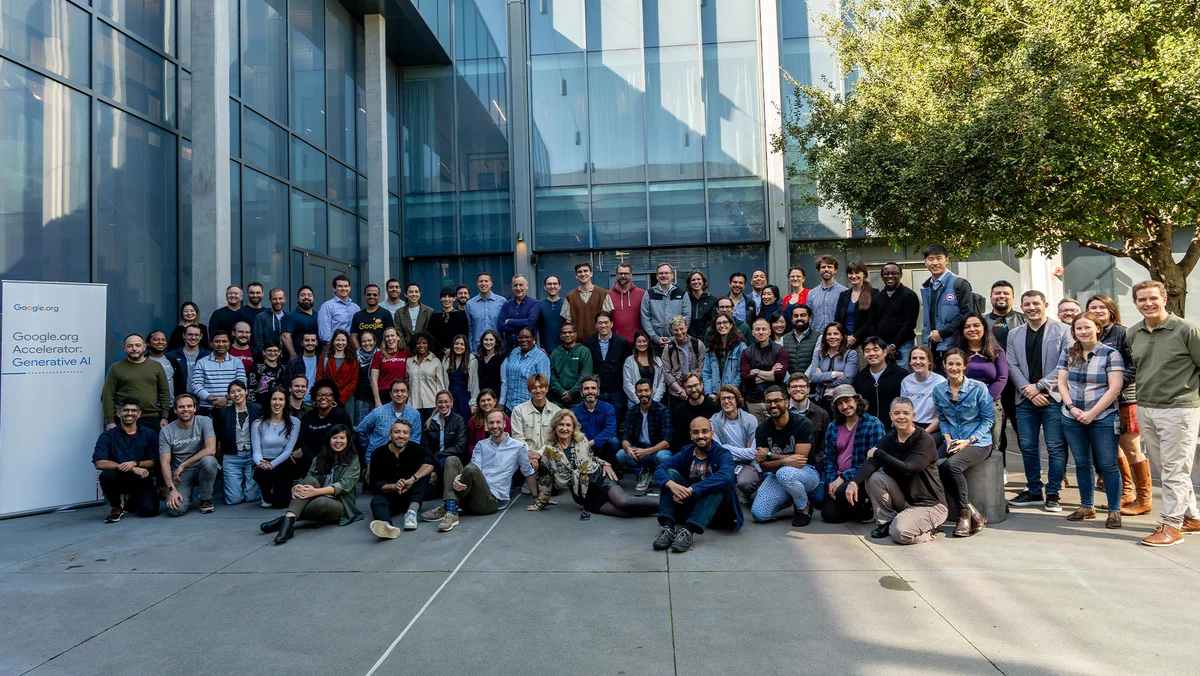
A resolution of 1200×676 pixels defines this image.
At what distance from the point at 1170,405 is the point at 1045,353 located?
130cm

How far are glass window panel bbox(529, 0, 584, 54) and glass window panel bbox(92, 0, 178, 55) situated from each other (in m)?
8.92

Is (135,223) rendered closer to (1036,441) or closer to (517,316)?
(517,316)

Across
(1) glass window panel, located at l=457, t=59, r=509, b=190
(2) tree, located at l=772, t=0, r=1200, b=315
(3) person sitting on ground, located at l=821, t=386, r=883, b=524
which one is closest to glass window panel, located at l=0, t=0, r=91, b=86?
(1) glass window panel, located at l=457, t=59, r=509, b=190

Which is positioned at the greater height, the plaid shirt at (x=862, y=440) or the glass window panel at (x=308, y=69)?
the glass window panel at (x=308, y=69)

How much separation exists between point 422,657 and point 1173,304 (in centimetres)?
1235

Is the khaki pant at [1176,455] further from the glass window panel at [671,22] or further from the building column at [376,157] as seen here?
the glass window panel at [671,22]

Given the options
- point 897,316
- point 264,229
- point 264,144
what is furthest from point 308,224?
point 897,316

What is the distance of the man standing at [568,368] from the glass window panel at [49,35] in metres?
6.57

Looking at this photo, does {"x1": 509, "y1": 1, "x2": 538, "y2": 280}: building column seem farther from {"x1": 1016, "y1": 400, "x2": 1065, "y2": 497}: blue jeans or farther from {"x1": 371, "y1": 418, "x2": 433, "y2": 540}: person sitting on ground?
{"x1": 1016, "y1": 400, "x2": 1065, "y2": 497}: blue jeans

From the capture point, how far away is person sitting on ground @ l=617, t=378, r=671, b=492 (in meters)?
7.71

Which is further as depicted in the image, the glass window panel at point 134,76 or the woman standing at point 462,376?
the glass window panel at point 134,76

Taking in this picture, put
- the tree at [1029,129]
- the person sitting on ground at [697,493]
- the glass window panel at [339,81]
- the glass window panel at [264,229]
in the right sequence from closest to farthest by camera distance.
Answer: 1. the person sitting on ground at [697,493]
2. the tree at [1029,129]
3. the glass window panel at [264,229]
4. the glass window panel at [339,81]

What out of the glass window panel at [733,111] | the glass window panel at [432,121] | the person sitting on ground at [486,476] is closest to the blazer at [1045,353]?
the person sitting on ground at [486,476]

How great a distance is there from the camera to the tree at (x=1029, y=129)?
9727 millimetres
